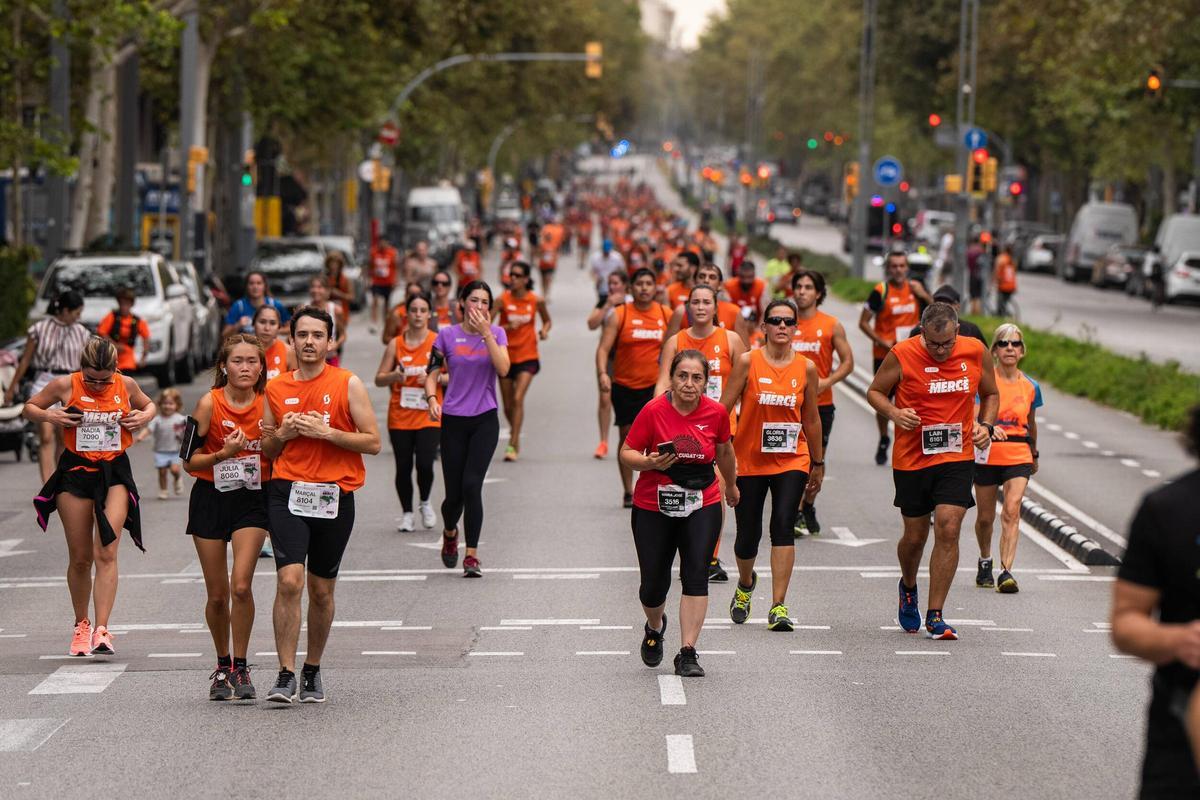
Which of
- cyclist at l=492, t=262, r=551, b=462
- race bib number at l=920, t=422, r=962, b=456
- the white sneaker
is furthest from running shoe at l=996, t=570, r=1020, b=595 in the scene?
cyclist at l=492, t=262, r=551, b=462

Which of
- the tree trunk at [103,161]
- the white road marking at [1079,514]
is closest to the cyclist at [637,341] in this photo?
the white road marking at [1079,514]

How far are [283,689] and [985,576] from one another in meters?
5.49

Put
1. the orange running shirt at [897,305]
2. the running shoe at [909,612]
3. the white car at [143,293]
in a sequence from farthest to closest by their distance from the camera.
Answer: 1. the white car at [143,293]
2. the orange running shirt at [897,305]
3. the running shoe at [909,612]

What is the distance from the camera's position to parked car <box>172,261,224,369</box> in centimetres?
3111

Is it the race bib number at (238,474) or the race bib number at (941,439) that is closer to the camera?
the race bib number at (238,474)

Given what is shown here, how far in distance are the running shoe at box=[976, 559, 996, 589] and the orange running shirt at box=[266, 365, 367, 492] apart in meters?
5.35

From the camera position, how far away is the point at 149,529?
56.1 feet

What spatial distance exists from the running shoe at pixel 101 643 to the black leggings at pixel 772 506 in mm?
3222

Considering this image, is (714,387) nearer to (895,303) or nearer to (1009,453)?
(1009,453)

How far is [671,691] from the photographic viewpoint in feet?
34.1

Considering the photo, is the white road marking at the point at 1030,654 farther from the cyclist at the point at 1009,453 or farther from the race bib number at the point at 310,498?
the race bib number at the point at 310,498

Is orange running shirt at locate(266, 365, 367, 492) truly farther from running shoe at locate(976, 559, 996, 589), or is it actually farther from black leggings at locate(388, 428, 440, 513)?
black leggings at locate(388, 428, 440, 513)

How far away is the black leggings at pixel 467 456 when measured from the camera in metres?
14.1

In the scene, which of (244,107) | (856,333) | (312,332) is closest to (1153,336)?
(856,333)
